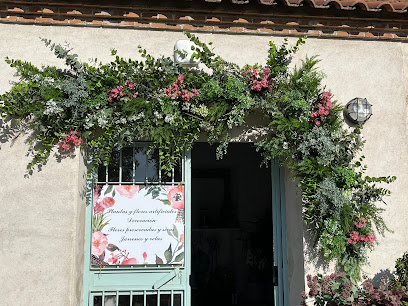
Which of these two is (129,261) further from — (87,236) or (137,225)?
(87,236)

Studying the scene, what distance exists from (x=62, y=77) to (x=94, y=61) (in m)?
0.36

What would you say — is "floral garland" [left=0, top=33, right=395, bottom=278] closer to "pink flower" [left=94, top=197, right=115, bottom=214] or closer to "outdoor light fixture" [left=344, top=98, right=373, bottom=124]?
"outdoor light fixture" [left=344, top=98, right=373, bottom=124]

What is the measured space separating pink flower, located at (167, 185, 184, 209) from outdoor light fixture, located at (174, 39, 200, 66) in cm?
129

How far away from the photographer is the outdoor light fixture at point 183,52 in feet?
13.5

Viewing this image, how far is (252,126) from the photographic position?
4359 millimetres

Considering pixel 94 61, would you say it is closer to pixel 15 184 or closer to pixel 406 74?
pixel 15 184

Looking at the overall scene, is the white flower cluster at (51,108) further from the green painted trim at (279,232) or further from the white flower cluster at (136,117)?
the green painted trim at (279,232)

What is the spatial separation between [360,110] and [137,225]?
255 cm

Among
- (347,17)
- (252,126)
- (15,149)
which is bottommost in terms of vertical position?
(15,149)

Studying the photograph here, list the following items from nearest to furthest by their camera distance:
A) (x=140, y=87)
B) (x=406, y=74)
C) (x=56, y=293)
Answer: (x=56, y=293)
(x=140, y=87)
(x=406, y=74)

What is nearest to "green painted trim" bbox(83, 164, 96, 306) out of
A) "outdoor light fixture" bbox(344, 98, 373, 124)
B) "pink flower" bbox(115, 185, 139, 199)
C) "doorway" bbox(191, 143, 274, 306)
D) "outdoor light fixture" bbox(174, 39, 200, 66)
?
"pink flower" bbox(115, 185, 139, 199)

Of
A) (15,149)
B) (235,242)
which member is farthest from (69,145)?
(235,242)

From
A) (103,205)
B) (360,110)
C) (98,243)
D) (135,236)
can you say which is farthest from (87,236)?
(360,110)

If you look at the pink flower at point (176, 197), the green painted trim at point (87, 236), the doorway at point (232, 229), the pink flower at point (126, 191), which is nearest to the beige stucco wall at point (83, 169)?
the green painted trim at point (87, 236)
